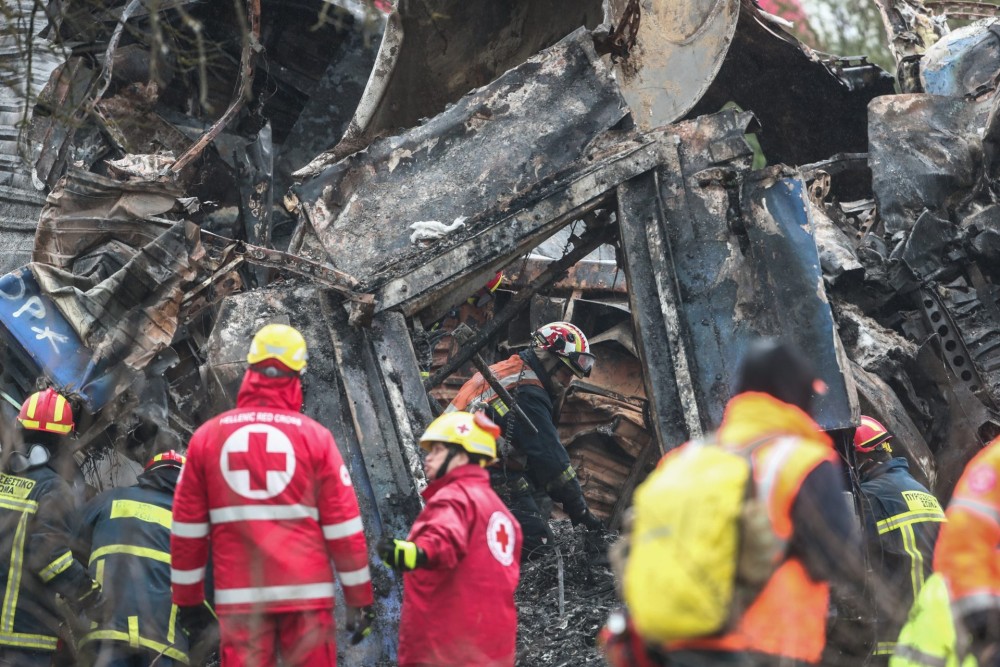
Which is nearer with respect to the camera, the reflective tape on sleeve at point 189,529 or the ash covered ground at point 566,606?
the reflective tape on sleeve at point 189,529

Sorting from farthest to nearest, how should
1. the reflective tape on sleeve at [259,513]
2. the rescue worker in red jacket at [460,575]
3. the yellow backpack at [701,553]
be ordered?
the reflective tape on sleeve at [259,513] < the rescue worker in red jacket at [460,575] < the yellow backpack at [701,553]

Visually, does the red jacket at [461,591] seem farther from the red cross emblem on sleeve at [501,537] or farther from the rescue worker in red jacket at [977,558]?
the rescue worker in red jacket at [977,558]

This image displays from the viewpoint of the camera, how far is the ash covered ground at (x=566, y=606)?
5266 mm

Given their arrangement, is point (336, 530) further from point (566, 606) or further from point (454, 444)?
point (566, 606)

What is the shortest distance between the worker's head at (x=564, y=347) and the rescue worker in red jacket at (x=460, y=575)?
8.74 feet

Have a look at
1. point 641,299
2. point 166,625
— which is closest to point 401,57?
point 641,299

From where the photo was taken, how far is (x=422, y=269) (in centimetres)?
552

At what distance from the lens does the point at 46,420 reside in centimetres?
498

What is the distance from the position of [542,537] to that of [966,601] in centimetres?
381

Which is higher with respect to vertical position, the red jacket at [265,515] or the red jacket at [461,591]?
the red jacket at [265,515]

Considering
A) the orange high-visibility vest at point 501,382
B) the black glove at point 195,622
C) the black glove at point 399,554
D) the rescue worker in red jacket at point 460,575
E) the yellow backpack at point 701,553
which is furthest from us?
the orange high-visibility vest at point 501,382

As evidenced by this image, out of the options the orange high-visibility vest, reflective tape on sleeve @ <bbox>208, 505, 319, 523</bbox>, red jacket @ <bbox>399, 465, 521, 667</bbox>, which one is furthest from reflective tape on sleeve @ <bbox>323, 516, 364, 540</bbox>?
the orange high-visibility vest

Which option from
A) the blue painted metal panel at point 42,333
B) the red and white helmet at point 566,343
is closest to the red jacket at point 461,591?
the blue painted metal panel at point 42,333

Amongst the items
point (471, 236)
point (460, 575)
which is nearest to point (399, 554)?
point (460, 575)
